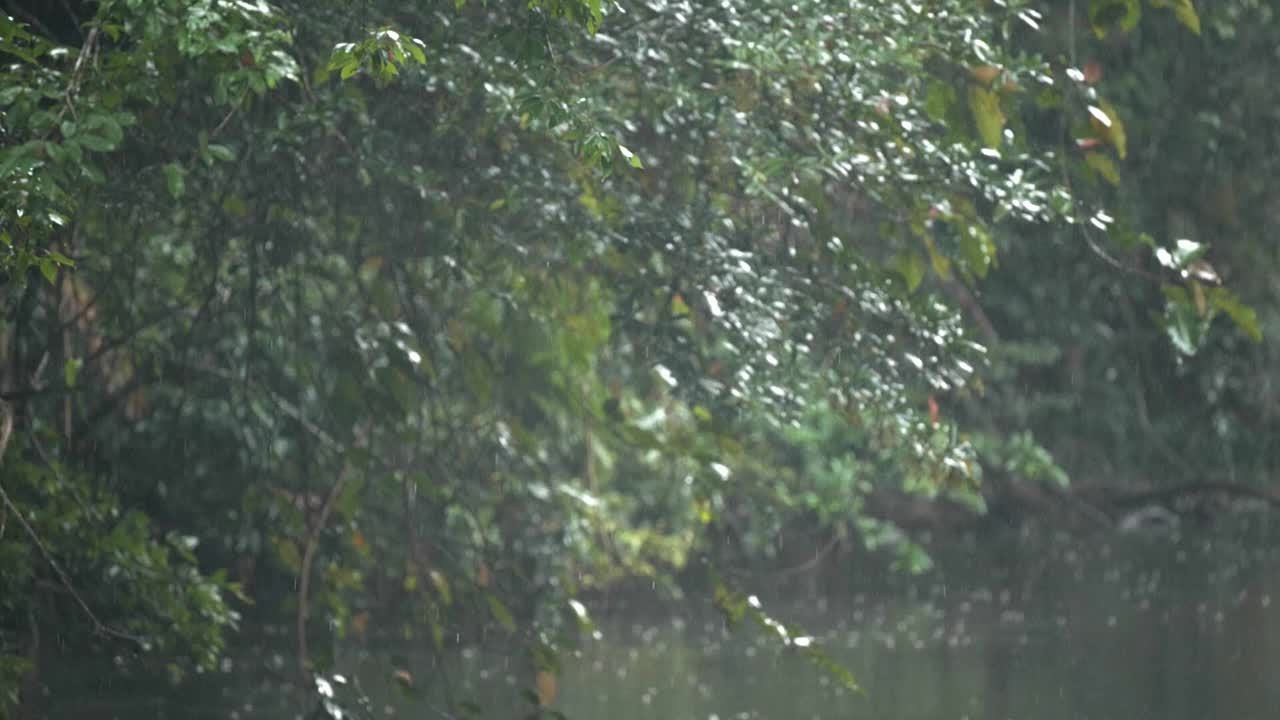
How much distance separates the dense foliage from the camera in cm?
484

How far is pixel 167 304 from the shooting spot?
735cm

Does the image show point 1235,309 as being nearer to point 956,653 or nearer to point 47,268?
point 47,268

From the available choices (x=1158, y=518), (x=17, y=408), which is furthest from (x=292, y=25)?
(x=1158, y=518)

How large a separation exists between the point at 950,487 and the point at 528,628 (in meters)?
1.53

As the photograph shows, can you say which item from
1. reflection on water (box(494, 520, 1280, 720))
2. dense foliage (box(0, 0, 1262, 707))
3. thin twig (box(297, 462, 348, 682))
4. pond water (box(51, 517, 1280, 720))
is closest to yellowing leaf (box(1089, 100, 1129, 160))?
dense foliage (box(0, 0, 1262, 707))

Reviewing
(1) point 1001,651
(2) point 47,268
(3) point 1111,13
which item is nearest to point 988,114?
(3) point 1111,13

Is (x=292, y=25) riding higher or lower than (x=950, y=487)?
higher

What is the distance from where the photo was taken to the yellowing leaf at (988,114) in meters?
5.43

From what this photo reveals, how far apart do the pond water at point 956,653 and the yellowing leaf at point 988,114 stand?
181 centimetres

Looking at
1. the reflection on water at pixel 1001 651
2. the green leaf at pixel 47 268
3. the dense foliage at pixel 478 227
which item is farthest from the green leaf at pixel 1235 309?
the green leaf at pixel 47 268

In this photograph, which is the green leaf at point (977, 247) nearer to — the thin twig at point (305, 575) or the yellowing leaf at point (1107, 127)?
the yellowing leaf at point (1107, 127)

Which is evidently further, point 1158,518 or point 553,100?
point 1158,518

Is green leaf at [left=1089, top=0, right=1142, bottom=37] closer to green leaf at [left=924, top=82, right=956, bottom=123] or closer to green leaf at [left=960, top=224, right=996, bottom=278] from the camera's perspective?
green leaf at [left=924, top=82, right=956, bottom=123]

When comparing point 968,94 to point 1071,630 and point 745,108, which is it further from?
point 1071,630
